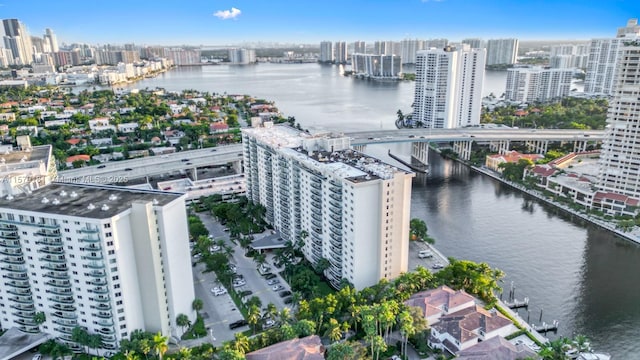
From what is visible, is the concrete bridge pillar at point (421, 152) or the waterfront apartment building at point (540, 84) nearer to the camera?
the concrete bridge pillar at point (421, 152)

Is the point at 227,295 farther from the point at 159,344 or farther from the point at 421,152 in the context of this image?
the point at 421,152

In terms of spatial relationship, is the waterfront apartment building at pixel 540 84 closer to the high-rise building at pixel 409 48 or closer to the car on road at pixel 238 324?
the car on road at pixel 238 324

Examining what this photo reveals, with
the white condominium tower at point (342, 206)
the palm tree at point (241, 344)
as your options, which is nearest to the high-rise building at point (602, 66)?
the white condominium tower at point (342, 206)

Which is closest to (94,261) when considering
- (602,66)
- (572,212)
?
(572,212)

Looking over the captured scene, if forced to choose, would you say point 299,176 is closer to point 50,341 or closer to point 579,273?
point 50,341

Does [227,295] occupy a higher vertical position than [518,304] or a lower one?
higher

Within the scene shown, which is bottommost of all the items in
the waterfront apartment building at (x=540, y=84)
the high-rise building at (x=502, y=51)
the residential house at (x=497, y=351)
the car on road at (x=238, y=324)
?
the car on road at (x=238, y=324)
